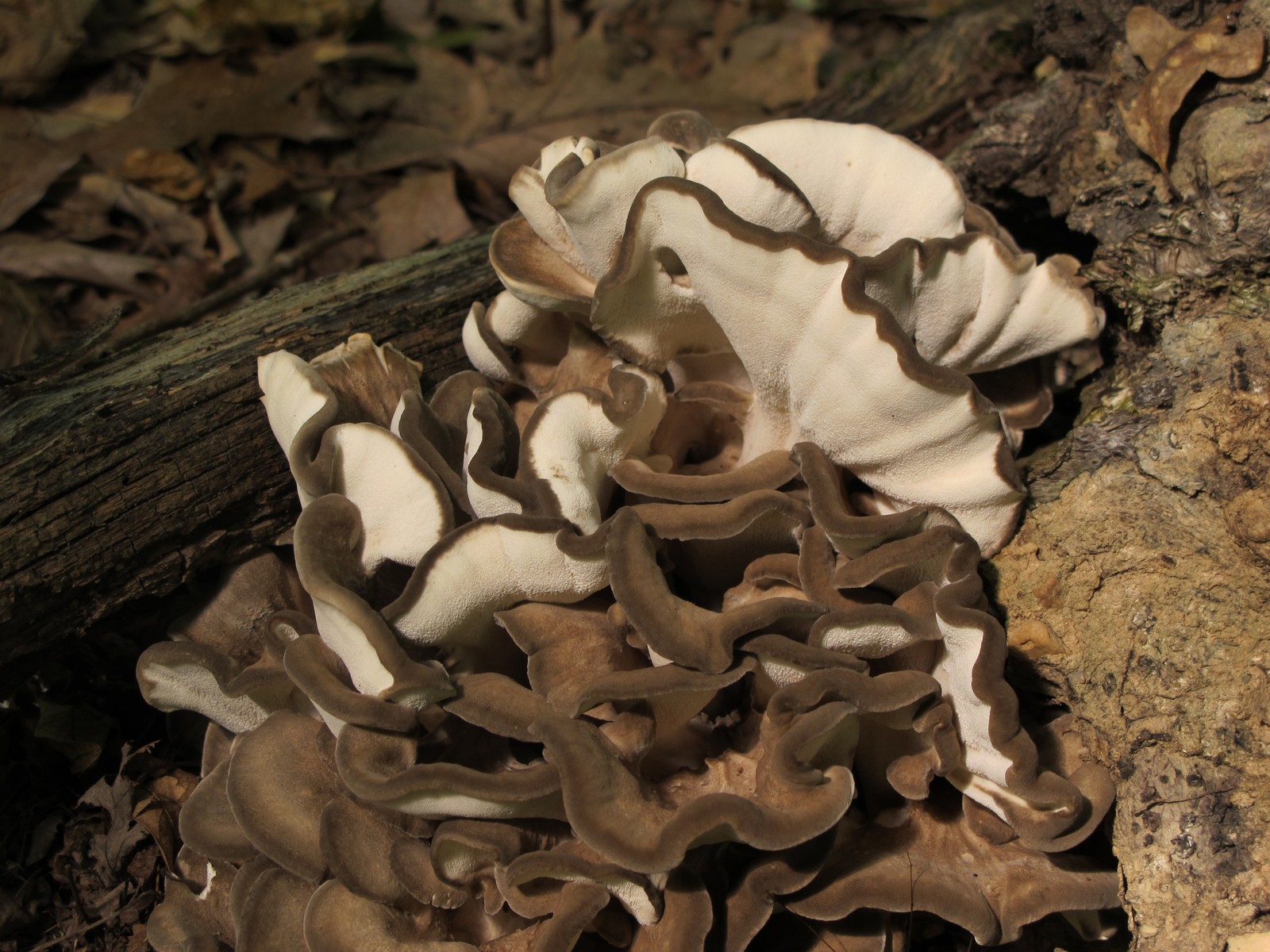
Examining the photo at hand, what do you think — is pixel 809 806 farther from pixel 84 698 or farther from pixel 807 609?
pixel 84 698

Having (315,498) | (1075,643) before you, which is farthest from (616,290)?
(1075,643)

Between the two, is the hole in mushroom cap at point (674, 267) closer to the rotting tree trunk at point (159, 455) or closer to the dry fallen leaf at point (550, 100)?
the rotting tree trunk at point (159, 455)

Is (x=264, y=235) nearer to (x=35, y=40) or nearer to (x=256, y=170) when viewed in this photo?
(x=256, y=170)

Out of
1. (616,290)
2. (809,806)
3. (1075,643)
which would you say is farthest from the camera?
(1075,643)

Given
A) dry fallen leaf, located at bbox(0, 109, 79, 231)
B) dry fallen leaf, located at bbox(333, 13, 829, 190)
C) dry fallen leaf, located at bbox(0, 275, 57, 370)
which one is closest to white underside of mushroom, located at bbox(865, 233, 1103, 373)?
dry fallen leaf, located at bbox(333, 13, 829, 190)

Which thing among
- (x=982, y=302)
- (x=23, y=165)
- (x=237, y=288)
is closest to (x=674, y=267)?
(x=982, y=302)

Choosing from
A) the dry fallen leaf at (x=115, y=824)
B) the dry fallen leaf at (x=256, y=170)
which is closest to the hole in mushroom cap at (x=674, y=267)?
the dry fallen leaf at (x=115, y=824)

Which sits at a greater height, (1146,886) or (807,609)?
(807,609)
